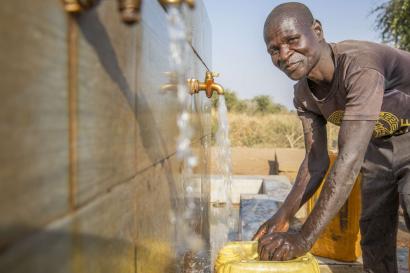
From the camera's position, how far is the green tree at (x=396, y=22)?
37.4ft

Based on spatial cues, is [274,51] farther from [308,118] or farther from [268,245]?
[268,245]

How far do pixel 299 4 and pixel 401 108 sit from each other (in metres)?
0.90

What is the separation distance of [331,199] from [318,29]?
3.08 feet

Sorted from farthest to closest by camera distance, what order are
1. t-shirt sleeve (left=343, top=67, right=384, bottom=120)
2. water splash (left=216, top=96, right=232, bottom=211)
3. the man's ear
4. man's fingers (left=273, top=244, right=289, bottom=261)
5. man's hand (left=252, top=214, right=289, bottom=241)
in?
water splash (left=216, top=96, right=232, bottom=211) < man's hand (left=252, top=214, right=289, bottom=241) < the man's ear < t-shirt sleeve (left=343, top=67, right=384, bottom=120) < man's fingers (left=273, top=244, right=289, bottom=261)

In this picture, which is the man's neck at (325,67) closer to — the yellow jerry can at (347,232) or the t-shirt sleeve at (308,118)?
the t-shirt sleeve at (308,118)

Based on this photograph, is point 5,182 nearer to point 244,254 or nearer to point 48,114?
point 48,114

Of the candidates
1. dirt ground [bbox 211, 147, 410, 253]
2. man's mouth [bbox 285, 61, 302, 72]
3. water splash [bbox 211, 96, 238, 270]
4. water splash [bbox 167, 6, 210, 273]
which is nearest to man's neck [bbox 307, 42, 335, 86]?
man's mouth [bbox 285, 61, 302, 72]

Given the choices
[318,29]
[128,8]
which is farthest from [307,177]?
[128,8]

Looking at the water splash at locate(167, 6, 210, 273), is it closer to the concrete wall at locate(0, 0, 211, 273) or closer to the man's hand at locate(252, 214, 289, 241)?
the man's hand at locate(252, 214, 289, 241)

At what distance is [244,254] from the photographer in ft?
6.39

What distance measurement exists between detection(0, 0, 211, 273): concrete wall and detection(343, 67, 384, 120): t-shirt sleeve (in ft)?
3.19

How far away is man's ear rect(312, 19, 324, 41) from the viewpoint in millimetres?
2096

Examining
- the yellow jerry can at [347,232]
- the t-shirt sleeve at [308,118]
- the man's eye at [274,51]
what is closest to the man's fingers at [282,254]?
the man's eye at [274,51]

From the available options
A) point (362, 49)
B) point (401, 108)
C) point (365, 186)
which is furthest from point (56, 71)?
point (365, 186)
